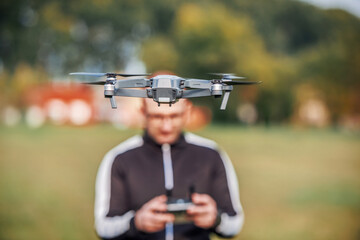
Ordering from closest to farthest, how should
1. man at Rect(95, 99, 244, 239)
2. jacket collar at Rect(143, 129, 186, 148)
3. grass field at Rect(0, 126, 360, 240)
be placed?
man at Rect(95, 99, 244, 239) < jacket collar at Rect(143, 129, 186, 148) < grass field at Rect(0, 126, 360, 240)

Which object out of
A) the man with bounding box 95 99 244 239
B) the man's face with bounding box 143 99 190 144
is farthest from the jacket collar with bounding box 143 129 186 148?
the man's face with bounding box 143 99 190 144

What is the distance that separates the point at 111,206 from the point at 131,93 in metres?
1.38

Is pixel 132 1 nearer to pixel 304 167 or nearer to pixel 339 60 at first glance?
pixel 304 167

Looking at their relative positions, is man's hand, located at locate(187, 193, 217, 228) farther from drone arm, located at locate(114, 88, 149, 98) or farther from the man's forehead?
drone arm, located at locate(114, 88, 149, 98)

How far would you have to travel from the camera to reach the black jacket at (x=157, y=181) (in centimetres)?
195

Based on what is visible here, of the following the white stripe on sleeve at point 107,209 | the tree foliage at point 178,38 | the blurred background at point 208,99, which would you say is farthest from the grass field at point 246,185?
the white stripe on sleeve at point 107,209

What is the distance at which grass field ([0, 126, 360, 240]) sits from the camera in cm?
661

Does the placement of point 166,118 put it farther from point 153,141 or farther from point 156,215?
point 153,141

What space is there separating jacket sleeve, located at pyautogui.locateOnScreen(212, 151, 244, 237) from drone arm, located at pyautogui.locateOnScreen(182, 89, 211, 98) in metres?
1.29

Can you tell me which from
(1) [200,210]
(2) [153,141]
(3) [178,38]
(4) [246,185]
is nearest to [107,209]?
(2) [153,141]

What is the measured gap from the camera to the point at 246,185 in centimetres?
984

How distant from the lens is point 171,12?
30.0ft

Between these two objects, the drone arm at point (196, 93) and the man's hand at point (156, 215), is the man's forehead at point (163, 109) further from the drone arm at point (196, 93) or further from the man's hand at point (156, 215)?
the drone arm at point (196, 93)

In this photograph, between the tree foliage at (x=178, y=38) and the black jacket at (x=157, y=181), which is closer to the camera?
the black jacket at (x=157, y=181)
